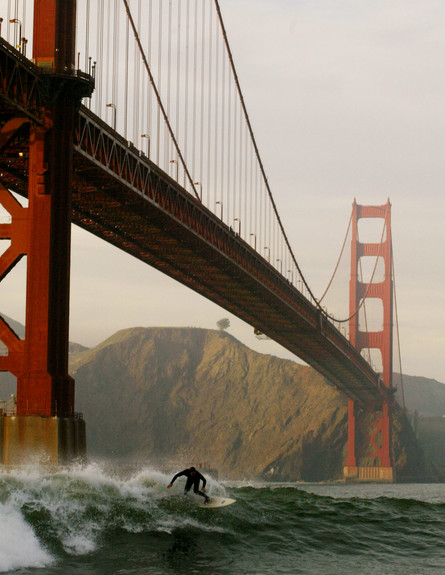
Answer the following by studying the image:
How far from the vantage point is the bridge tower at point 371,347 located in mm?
127250

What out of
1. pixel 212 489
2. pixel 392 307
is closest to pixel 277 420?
pixel 392 307

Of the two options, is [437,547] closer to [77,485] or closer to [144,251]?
[77,485]

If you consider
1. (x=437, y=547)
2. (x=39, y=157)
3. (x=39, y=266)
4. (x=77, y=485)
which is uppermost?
(x=39, y=157)

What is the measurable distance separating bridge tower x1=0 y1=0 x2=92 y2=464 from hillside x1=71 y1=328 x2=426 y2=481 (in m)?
107

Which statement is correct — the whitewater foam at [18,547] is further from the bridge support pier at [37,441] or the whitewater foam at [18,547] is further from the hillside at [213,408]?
the hillside at [213,408]

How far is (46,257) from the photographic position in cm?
3294

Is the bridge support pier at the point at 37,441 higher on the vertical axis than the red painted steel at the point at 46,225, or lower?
lower

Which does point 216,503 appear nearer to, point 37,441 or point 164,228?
point 37,441

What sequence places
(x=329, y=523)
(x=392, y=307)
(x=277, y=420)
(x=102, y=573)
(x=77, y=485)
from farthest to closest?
(x=277, y=420) < (x=392, y=307) < (x=329, y=523) < (x=77, y=485) < (x=102, y=573)

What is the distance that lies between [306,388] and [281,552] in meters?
132

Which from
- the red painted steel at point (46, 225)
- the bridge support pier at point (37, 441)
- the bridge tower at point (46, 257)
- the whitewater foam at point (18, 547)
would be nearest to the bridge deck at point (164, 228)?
the red painted steel at point (46, 225)

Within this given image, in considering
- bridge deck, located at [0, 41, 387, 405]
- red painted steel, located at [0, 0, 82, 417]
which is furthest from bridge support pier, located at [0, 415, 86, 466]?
bridge deck, located at [0, 41, 387, 405]

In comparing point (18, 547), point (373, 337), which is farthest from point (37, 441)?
point (373, 337)

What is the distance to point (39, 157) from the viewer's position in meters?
33.9
